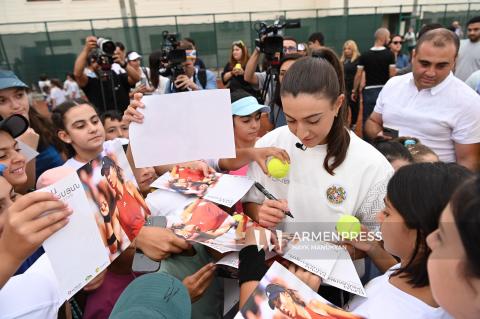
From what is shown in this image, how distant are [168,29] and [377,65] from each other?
11.1m

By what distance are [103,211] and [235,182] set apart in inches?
24.5

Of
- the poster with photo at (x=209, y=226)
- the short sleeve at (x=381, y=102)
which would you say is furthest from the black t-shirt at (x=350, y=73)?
the poster with photo at (x=209, y=226)

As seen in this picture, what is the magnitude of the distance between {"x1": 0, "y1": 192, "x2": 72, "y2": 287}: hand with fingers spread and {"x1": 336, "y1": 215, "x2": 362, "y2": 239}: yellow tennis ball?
92 cm

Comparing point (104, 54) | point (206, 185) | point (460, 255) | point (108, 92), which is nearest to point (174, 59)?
point (104, 54)

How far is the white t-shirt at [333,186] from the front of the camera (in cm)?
137

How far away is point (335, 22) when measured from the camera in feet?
50.1

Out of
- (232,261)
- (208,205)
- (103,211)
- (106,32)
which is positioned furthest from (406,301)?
(106,32)

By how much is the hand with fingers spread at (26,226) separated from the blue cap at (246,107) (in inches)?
61.5

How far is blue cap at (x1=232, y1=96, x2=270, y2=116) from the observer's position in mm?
2267

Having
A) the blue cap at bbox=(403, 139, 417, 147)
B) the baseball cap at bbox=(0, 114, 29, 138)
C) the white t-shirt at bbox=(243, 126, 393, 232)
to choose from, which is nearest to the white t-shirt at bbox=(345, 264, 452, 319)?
the white t-shirt at bbox=(243, 126, 393, 232)

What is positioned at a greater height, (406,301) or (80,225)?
(80,225)

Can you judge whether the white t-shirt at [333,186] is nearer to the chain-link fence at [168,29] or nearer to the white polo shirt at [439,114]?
the white polo shirt at [439,114]

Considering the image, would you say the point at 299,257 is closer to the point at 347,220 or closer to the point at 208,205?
the point at 347,220

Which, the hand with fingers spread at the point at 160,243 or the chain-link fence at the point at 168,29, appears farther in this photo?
the chain-link fence at the point at 168,29
